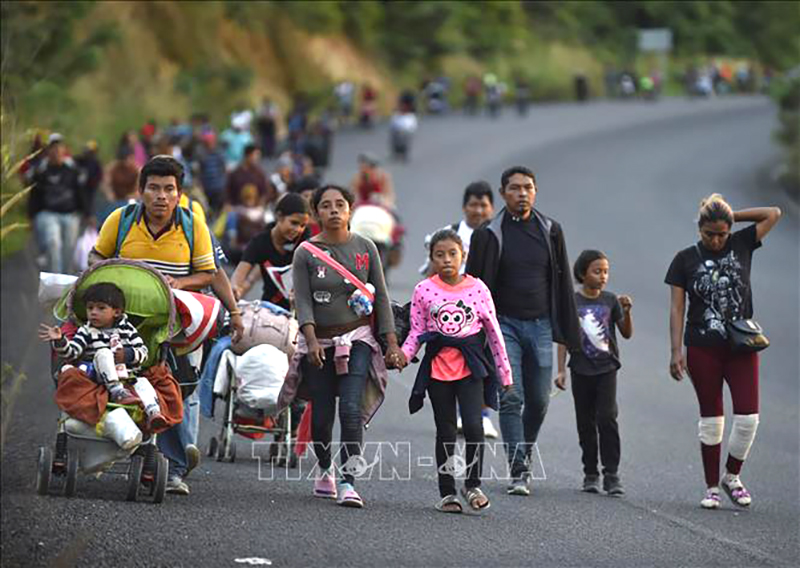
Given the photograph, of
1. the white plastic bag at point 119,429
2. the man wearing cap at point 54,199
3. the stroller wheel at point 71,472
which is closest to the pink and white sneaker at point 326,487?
the white plastic bag at point 119,429

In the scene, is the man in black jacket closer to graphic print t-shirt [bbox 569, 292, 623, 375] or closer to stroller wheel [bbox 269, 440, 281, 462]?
graphic print t-shirt [bbox 569, 292, 623, 375]

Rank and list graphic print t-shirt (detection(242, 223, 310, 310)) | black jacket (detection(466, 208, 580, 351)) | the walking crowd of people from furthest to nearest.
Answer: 1. graphic print t-shirt (detection(242, 223, 310, 310))
2. black jacket (detection(466, 208, 580, 351))
3. the walking crowd of people

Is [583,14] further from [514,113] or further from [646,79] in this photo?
[514,113]

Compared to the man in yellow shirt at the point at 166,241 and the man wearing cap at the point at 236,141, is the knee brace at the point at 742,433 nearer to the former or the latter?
the man in yellow shirt at the point at 166,241

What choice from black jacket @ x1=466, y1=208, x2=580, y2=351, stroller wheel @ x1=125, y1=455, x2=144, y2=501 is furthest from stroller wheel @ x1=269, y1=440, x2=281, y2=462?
stroller wheel @ x1=125, y1=455, x2=144, y2=501

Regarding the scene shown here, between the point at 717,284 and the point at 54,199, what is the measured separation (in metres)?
11.3

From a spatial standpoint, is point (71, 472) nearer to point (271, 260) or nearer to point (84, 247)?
point (271, 260)

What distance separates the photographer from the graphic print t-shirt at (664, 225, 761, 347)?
10.9 m

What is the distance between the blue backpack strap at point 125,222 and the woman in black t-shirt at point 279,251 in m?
1.66

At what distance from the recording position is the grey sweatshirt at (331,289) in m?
9.74

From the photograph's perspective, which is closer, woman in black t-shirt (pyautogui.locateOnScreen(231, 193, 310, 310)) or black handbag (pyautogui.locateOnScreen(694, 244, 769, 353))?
black handbag (pyautogui.locateOnScreen(694, 244, 769, 353))

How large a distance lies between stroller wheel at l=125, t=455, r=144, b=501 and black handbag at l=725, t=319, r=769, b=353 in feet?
12.0

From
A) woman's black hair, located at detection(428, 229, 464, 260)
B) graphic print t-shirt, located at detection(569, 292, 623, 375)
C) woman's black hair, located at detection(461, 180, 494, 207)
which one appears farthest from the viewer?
woman's black hair, located at detection(461, 180, 494, 207)

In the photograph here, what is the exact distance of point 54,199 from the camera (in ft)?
67.4
